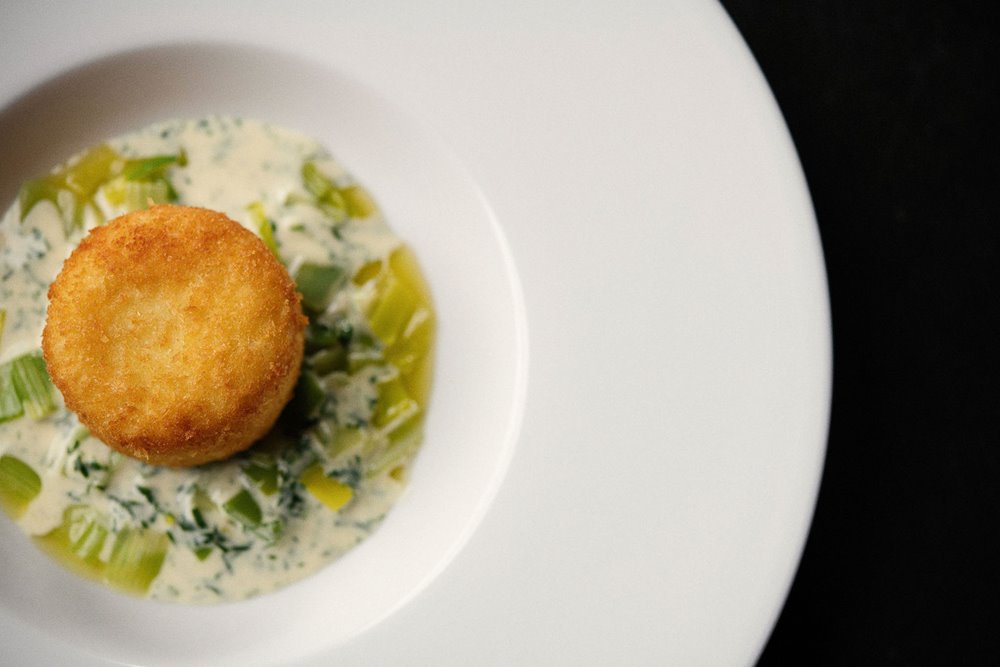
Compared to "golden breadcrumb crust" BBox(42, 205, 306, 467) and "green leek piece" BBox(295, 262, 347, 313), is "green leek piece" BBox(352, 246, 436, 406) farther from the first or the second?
"golden breadcrumb crust" BBox(42, 205, 306, 467)

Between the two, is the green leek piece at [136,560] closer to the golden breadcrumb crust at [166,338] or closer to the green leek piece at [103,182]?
the golden breadcrumb crust at [166,338]

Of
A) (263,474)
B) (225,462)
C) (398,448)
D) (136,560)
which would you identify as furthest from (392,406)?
(136,560)

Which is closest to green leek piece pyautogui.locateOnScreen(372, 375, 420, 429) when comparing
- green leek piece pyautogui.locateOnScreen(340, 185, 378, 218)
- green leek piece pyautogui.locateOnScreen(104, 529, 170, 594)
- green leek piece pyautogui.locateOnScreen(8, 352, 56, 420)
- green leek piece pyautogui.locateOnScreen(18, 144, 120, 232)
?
green leek piece pyautogui.locateOnScreen(340, 185, 378, 218)

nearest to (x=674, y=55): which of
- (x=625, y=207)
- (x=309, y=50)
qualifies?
(x=625, y=207)

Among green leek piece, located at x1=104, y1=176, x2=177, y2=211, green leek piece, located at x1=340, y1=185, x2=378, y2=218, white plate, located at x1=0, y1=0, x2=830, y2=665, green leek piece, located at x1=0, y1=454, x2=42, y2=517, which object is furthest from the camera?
green leek piece, located at x1=340, y1=185, x2=378, y2=218

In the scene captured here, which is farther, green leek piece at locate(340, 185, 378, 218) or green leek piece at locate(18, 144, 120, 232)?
green leek piece at locate(340, 185, 378, 218)
